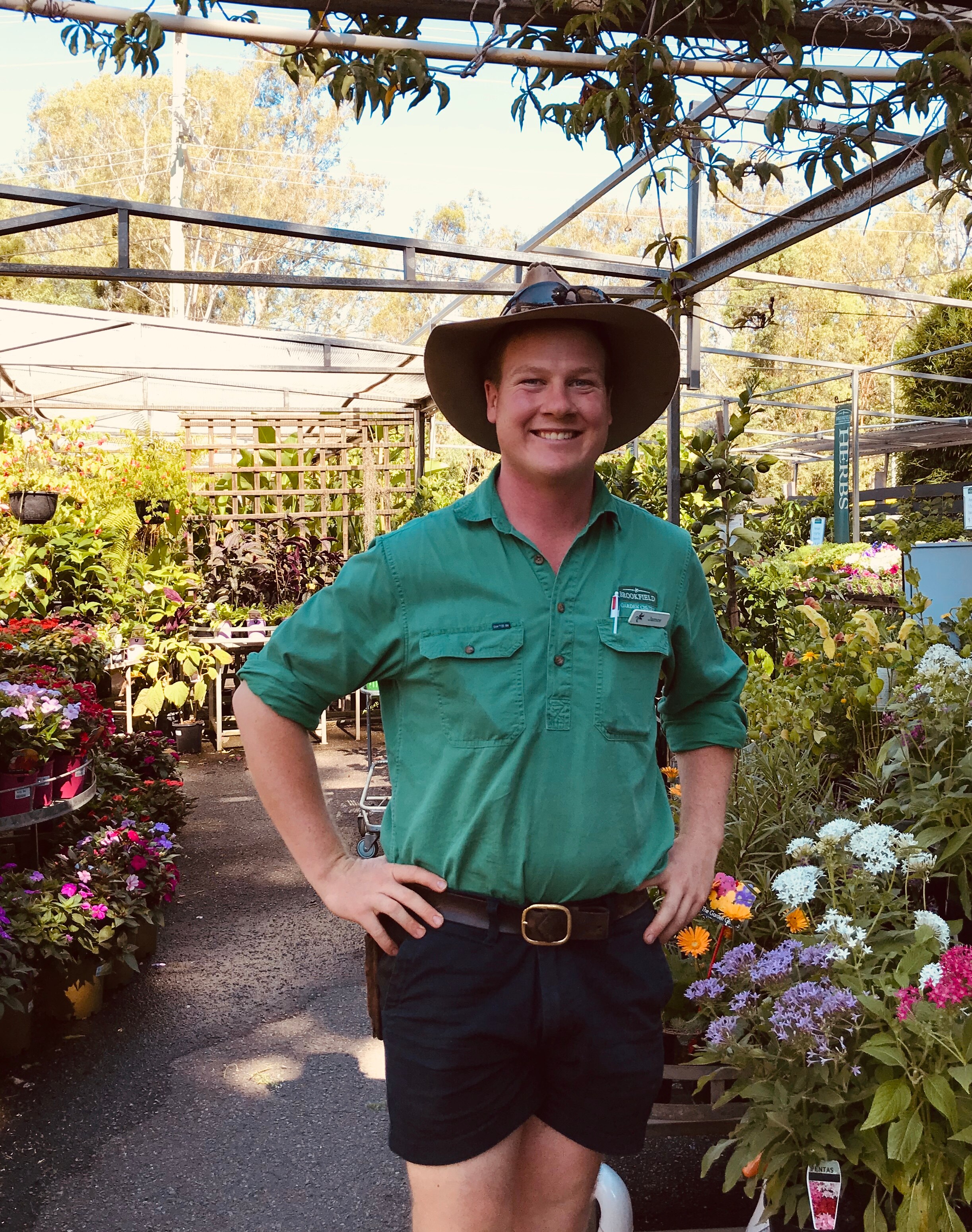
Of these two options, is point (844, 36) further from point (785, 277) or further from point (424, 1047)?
point (785, 277)

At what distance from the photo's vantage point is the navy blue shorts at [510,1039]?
4.96 feet

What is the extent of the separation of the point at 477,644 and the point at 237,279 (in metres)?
4.47

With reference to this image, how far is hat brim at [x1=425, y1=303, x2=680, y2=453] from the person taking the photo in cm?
167

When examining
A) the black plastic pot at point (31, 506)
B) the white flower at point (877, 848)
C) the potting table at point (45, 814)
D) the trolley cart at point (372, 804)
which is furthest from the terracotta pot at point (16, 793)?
the black plastic pot at point (31, 506)

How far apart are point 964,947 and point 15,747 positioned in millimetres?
2791

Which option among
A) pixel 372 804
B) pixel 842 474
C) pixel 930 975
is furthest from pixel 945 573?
pixel 842 474

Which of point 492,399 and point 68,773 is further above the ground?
point 492,399

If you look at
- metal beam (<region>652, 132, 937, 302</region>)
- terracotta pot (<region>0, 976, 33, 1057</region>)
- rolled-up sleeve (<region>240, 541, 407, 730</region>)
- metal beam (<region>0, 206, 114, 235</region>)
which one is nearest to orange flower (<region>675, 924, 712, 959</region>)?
rolled-up sleeve (<region>240, 541, 407, 730</region>)

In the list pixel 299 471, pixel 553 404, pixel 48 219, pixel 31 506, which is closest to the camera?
pixel 553 404

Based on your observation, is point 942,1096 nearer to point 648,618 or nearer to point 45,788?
point 648,618

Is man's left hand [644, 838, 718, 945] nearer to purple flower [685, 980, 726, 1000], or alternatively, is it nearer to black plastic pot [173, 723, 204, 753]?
purple flower [685, 980, 726, 1000]

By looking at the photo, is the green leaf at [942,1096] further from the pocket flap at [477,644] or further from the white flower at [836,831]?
the pocket flap at [477,644]

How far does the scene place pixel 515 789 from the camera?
1.53m

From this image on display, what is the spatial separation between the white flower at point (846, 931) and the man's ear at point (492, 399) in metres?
1.10
